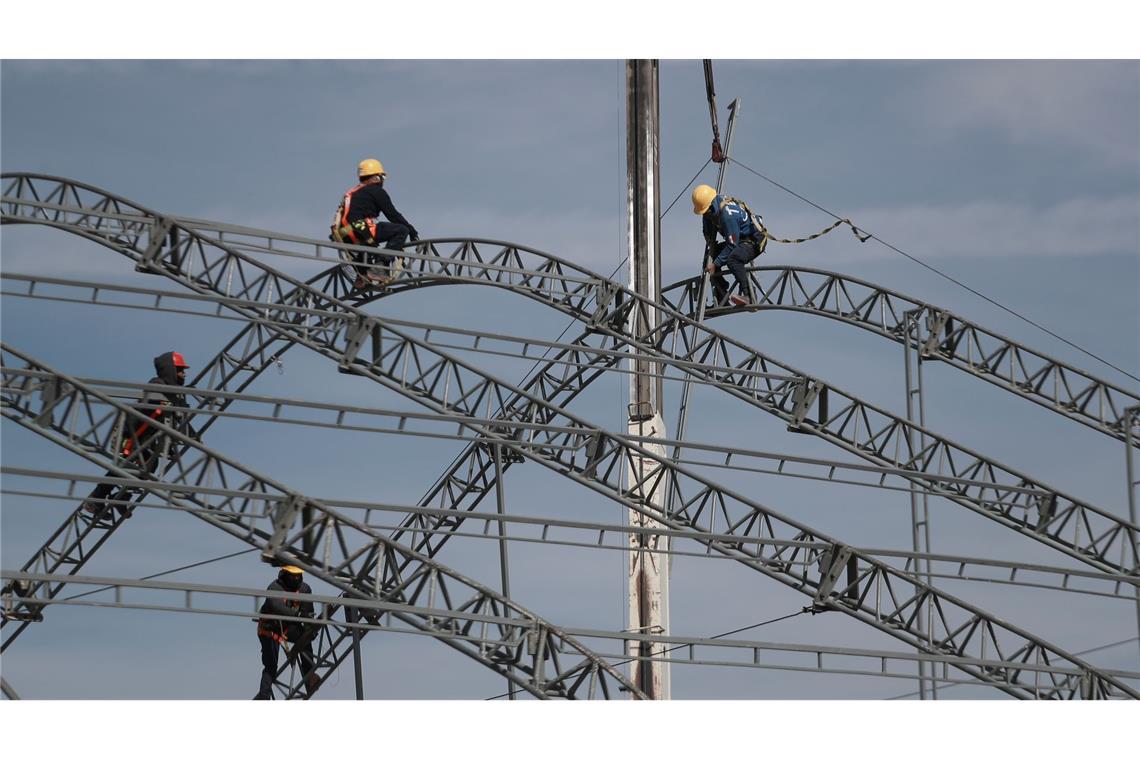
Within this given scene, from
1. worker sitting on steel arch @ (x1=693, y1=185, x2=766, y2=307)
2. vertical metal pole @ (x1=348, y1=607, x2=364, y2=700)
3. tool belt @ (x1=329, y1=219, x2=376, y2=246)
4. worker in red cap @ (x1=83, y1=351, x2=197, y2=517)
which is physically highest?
worker sitting on steel arch @ (x1=693, y1=185, x2=766, y2=307)

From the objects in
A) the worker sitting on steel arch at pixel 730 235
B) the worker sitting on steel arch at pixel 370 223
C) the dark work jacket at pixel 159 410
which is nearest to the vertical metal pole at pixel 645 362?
the worker sitting on steel arch at pixel 730 235

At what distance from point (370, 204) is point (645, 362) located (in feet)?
19.7

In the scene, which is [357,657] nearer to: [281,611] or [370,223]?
[281,611]

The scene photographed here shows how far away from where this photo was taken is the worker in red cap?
1867 cm

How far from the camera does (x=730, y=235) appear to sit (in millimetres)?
27062

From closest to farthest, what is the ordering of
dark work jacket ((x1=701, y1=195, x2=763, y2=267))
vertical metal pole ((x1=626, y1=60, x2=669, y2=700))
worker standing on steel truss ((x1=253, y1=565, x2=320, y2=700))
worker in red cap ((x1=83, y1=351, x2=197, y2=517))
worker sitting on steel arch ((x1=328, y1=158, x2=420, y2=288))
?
worker in red cap ((x1=83, y1=351, x2=197, y2=517)), worker standing on steel truss ((x1=253, y1=565, x2=320, y2=700)), worker sitting on steel arch ((x1=328, y1=158, x2=420, y2=288)), vertical metal pole ((x1=626, y1=60, x2=669, y2=700)), dark work jacket ((x1=701, y1=195, x2=763, y2=267))

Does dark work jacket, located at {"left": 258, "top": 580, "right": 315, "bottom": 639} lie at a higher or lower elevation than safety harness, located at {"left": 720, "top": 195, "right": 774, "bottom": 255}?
lower

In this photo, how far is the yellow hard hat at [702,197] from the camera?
27.7 meters

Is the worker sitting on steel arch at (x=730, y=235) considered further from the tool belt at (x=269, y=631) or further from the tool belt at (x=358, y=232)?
the tool belt at (x=269, y=631)

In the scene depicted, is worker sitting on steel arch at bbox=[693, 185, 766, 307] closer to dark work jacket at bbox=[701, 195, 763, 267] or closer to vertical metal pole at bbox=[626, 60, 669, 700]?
dark work jacket at bbox=[701, 195, 763, 267]

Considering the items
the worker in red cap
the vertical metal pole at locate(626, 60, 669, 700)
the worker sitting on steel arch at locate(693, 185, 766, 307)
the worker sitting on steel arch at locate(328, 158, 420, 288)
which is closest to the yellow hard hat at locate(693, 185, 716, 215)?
→ the worker sitting on steel arch at locate(693, 185, 766, 307)

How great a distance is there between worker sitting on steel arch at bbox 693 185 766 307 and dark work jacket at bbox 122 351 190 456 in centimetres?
958

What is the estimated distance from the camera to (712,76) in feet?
101

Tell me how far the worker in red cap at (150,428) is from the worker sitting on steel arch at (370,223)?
3.12 meters
